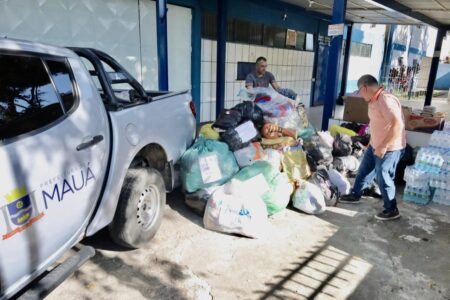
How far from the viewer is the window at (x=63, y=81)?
234 cm

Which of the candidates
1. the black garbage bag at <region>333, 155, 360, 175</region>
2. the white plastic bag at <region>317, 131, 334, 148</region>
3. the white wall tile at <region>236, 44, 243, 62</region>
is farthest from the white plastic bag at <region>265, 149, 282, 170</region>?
the white wall tile at <region>236, 44, 243, 62</region>

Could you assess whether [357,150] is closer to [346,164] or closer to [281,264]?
[346,164]

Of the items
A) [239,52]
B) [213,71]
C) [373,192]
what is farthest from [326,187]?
[239,52]

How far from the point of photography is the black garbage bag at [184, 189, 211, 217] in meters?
3.96

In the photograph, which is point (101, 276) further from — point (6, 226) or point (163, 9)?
point (163, 9)

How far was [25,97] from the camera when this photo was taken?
2072 mm

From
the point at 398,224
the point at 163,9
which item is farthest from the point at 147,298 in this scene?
the point at 163,9

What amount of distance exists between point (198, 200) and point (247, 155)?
0.87m

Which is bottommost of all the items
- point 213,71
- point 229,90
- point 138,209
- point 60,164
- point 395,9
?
point 138,209

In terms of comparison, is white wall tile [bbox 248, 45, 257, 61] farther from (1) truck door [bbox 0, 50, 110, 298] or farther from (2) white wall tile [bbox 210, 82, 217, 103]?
(1) truck door [bbox 0, 50, 110, 298]

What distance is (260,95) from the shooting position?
514cm

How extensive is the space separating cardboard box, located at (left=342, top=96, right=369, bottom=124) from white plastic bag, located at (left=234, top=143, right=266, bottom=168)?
3520 millimetres

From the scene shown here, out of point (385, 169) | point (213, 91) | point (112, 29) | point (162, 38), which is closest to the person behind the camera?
point (385, 169)

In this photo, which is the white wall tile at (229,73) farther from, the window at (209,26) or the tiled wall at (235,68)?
the window at (209,26)
